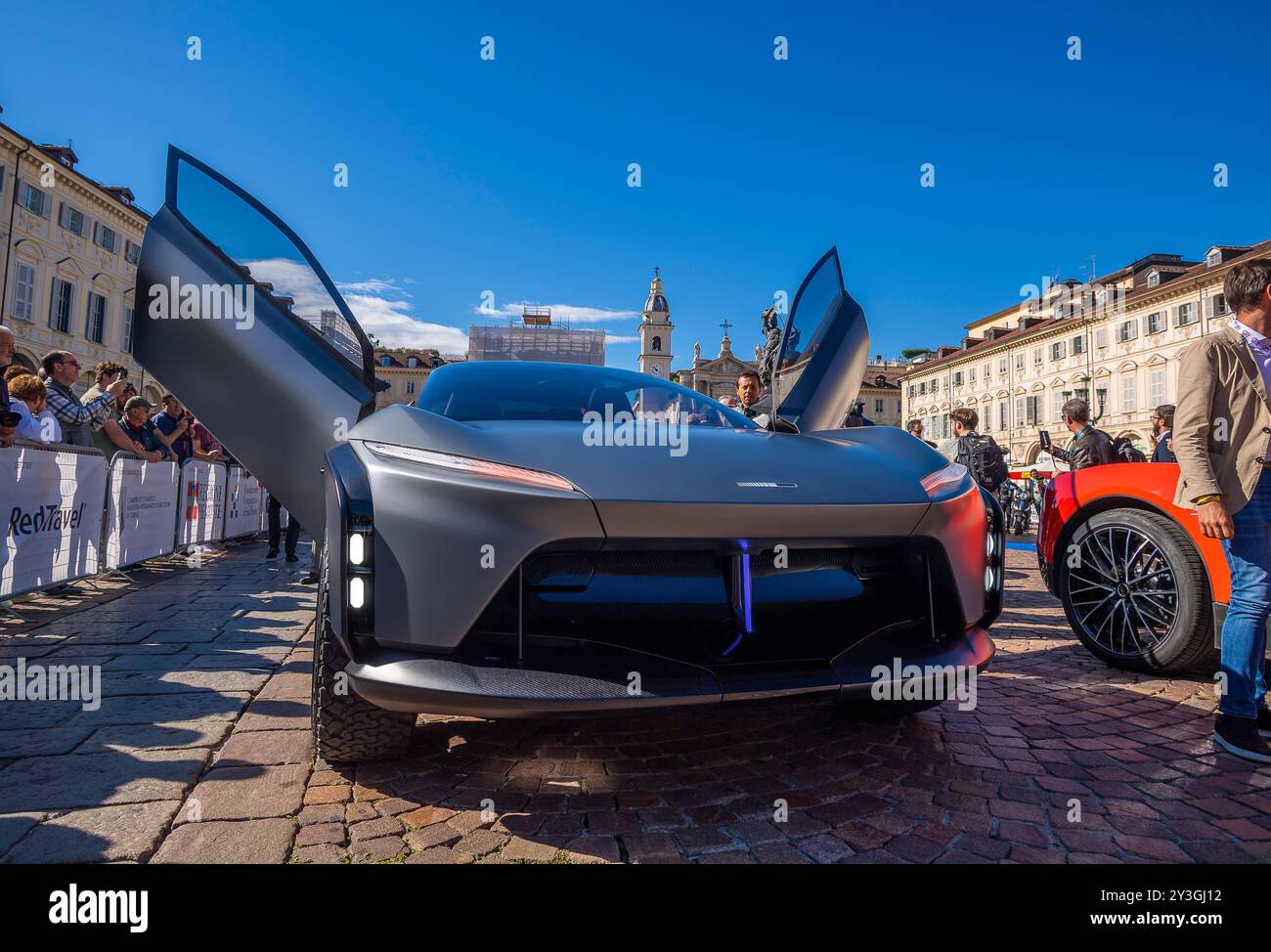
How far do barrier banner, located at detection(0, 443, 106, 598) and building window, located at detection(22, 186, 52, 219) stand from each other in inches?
1172

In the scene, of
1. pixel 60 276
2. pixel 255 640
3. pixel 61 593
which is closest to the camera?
pixel 255 640

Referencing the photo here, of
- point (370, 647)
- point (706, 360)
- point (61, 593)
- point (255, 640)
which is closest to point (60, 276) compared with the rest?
point (61, 593)

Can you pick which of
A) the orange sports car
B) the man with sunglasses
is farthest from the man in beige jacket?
the man with sunglasses

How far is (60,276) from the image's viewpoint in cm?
2802

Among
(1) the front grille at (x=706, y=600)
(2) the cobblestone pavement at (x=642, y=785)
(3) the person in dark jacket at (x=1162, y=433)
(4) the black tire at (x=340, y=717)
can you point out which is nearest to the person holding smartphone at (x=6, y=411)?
(2) the cobblestone pavement at (x=642, y=785)

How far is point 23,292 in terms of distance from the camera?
2605 centimetres

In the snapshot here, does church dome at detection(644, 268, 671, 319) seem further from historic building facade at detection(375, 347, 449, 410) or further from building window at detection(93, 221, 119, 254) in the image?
building window at detection(93, 221, 119, 254)

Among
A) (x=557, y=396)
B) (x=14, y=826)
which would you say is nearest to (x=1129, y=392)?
(x=557, y=396)

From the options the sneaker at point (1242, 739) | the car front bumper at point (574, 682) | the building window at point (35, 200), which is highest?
the building window at point (35, 200)

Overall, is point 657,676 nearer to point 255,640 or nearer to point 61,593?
point 255,640

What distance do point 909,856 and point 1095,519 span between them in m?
2.65

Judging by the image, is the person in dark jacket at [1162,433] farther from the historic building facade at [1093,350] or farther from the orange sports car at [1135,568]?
the historic building facade at [1093,350]

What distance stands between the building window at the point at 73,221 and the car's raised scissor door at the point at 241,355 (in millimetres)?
34661

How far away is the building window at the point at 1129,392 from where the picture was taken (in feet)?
128
